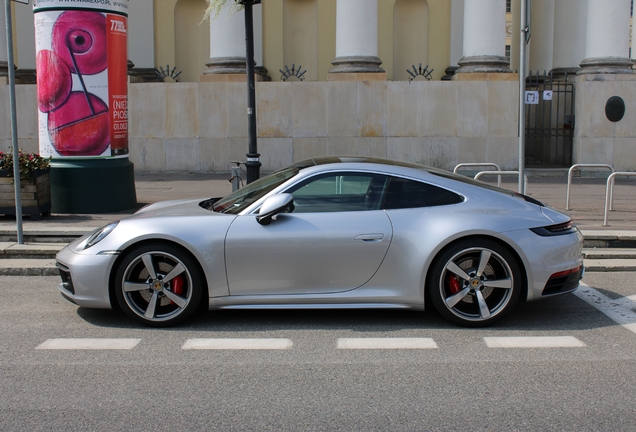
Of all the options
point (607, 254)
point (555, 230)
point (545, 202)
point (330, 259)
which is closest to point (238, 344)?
point (330, 259)

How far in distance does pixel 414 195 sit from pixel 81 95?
682cm

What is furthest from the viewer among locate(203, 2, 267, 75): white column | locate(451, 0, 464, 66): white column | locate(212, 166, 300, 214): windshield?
locate(451, 0, 464, 66): white column

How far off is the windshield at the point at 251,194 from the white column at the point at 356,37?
39.7 ft

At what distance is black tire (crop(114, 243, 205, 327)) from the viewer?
229 inches

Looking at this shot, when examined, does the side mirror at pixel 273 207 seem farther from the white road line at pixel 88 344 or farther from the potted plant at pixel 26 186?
the potted plant at pixel 26 186

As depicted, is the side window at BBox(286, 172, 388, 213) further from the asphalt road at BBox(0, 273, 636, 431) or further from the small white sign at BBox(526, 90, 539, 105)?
the small white sign at BBox(526, 90, 539, 105)

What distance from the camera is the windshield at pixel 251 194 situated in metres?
6.15

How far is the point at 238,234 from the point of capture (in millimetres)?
5801

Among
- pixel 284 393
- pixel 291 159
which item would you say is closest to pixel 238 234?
pixel 284 393

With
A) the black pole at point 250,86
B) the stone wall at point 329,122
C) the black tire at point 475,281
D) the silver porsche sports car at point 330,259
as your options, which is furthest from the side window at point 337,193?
the stone wall at point 329,122

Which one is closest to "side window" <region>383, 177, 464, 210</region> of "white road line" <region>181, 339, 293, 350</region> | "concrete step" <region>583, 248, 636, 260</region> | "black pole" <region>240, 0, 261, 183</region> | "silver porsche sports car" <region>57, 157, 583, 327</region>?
"silver porsche sports car" <region>57, 157, 583, 327</region>

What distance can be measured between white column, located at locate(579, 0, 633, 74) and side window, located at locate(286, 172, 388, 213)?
47.0ft

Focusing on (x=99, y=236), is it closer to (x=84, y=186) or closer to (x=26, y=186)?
(x=26, y=186)

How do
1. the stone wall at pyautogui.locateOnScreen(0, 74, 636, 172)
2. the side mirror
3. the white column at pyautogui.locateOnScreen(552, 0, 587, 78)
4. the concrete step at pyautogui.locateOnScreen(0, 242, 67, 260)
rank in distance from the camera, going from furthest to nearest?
1. the white column at pyautogui.locateOnScreen(552, 0, 587, 78)
2. the stone wall at pyautogui.locateOnScreen(0, 74, 636, 172)
3. the concrete step at pyautogui.locateOnScreen(0, 242, 67, 260)
4. the side mirror
